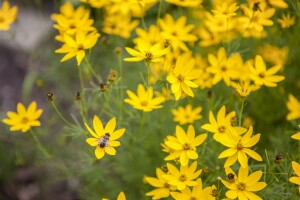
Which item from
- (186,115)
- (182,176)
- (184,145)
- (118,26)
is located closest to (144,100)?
(186,115)

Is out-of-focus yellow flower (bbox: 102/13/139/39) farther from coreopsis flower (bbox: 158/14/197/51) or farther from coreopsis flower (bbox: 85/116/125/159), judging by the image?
coreopsis flower (bbox: 85/116/125/159)

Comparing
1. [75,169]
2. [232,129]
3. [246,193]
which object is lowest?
[75,169]

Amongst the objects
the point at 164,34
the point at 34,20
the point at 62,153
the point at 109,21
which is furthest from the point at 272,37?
the point at 34,20

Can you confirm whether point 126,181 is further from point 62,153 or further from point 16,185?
point 16,185

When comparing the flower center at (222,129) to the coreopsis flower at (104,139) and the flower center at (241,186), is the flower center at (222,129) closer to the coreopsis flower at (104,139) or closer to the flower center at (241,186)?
the flower center at (241,186)

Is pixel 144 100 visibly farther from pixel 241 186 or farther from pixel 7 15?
pixel 7 15

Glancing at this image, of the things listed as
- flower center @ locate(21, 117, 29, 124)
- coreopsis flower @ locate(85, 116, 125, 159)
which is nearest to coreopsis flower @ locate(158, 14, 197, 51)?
coreopsis flower @ locate(85, 116, 125, 159)

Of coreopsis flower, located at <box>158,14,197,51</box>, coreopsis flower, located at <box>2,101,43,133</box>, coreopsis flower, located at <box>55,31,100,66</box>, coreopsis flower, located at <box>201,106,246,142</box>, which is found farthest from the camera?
coreopsis flower, located at <box>158,14,197,51</box>

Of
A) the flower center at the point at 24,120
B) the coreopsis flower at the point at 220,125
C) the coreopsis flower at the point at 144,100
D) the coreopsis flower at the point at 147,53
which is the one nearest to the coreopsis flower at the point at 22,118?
the flower center at the point at 24,120
